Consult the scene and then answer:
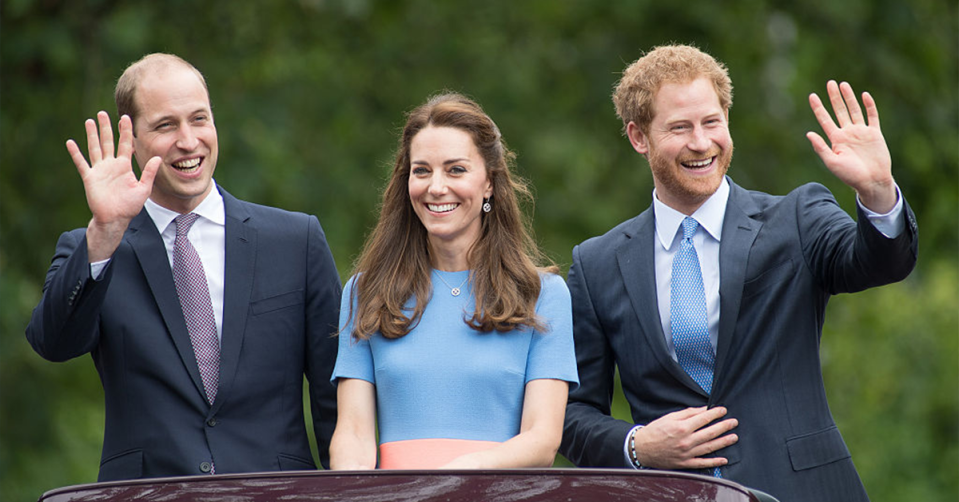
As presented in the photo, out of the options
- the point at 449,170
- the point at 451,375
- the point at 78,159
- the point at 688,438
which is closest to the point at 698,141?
the point at 449,170

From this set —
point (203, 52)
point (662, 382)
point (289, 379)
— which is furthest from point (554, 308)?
point (203, 52)

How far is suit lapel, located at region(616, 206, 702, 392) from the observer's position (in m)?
4.36

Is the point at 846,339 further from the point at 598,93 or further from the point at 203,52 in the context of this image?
the point at 203,52

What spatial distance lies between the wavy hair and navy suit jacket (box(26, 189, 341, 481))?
28cm

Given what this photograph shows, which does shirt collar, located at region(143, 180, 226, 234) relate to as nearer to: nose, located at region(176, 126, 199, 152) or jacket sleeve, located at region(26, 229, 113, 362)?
nose, located at region(176, 126, 199, 152)

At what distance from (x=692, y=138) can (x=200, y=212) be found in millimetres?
1475

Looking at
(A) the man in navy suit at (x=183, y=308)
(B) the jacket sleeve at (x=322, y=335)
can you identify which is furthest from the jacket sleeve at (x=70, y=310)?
(B) the jacket sleeve at (x=322, y=335)

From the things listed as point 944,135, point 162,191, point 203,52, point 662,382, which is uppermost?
point 203,52

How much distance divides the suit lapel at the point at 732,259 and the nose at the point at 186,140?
1.56 meters

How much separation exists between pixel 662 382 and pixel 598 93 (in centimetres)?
697

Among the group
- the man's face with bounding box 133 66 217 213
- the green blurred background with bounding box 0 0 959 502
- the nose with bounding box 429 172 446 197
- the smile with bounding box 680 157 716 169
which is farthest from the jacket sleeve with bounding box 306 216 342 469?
the green blurred background with bounding box 0 0 959 502

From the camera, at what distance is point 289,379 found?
457 centimetres

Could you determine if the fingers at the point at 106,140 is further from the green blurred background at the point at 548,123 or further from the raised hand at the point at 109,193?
the green blurred background at the point at 548,123

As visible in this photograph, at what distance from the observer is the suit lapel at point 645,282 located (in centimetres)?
436
